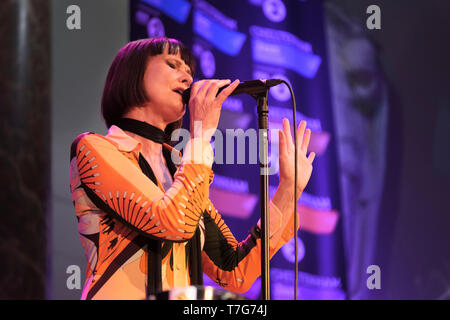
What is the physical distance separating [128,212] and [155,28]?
187 cm

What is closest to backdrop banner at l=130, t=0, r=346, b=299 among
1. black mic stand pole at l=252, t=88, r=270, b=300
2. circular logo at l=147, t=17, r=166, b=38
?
circular logo at l=147, t=17, r=166, b=38

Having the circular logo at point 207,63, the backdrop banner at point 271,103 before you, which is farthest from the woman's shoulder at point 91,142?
the circular logo at point 207,63

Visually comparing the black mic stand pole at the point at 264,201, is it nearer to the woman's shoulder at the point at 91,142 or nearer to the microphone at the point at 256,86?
the microphone at the point at 256,86

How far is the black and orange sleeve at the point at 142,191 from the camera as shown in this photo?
1133mm

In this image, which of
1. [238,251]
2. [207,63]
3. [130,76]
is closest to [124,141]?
[130,76]

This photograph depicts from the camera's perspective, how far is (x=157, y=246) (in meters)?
1.20

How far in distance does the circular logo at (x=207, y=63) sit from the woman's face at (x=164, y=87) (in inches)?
56.5

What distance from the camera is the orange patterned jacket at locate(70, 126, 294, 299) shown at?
3.74 feet

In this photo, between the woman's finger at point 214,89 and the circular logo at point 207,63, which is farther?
the circular logo at point 207,63

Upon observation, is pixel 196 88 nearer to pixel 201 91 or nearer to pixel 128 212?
pixel 201 91

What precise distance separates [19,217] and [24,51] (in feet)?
2.66

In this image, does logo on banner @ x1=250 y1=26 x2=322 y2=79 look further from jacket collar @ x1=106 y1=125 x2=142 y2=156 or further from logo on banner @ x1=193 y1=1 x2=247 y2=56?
jacket collar @ x1=106 y1=125 x2=142 y2=156

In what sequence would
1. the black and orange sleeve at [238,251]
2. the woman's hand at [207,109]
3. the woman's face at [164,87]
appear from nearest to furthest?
the woman's hand at [207,109], the woman's face at [164,87], the black and orange sleeve at [238,251]

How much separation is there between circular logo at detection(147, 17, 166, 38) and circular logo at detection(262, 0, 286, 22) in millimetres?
622
